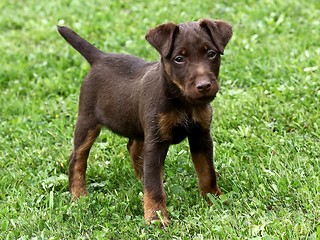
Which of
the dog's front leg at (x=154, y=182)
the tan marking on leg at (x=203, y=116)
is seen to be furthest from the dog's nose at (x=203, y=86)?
the dog's front leg at (x=154, y=182)

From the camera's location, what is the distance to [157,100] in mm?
6062

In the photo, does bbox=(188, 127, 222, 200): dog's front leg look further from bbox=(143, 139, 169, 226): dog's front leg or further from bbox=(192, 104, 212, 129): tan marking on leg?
bbox=(143, 139, 169, 226): dog's front leg

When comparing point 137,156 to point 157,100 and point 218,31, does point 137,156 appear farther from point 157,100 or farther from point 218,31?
point 218,31

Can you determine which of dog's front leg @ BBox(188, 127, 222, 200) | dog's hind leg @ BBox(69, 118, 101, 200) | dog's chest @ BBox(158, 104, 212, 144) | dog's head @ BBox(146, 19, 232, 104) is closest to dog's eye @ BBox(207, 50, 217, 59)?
dog's head @ BBox(146, 19, 232, 104)

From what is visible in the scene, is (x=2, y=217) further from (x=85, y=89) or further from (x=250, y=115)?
(x=250, y=115)

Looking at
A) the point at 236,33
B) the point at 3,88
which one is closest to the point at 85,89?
the point at 3,88

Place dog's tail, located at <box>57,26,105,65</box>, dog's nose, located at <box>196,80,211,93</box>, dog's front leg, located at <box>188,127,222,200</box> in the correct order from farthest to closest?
dog's tail, located at <box>57,26,105,65</box> → dog's front leg, located at <box>188,127,222,200</box> → dog's nose, located at <box>196,80,211,93</box>

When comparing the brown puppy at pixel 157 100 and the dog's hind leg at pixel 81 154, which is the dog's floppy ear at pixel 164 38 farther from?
the dog's hind leg at pixel 81 154

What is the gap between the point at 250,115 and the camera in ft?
25.8

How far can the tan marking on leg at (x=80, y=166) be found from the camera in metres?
6.98

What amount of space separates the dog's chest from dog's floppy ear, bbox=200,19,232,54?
588 mm

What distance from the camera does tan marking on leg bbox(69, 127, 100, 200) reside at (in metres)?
6.98

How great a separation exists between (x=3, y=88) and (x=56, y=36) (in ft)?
6.05

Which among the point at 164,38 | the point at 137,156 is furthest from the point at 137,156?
the point at 164,38
